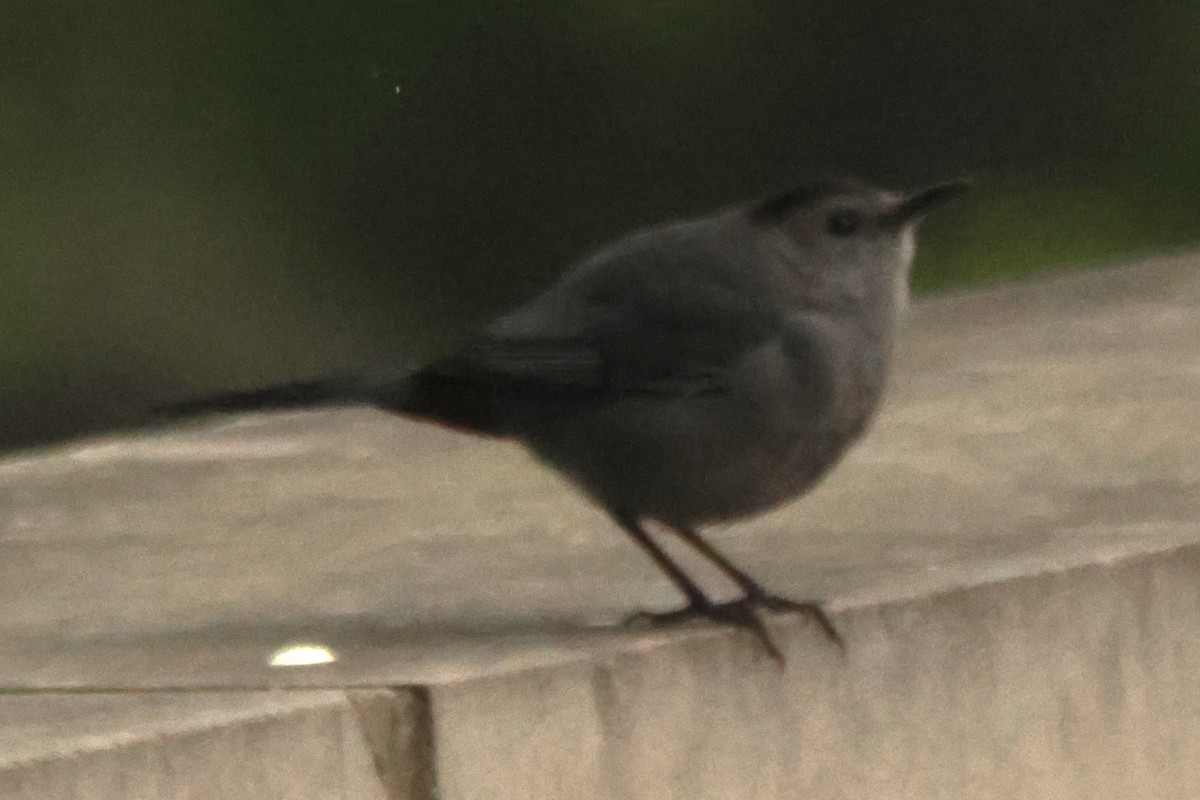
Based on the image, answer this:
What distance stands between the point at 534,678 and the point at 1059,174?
957 centimetres

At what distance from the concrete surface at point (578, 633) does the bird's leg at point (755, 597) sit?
4 centimetres

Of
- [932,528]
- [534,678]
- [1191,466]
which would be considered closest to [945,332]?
[1191,466]

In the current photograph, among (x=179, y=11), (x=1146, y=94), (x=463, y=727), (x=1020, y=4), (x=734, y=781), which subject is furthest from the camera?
(x=1020, y=4)

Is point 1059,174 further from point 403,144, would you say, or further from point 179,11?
point 179,11

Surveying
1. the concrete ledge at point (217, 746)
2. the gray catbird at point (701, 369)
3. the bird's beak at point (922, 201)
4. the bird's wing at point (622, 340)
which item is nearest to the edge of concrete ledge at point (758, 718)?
the concrete ledge at point (217, 746)

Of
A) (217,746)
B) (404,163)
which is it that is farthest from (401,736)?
(404,163)

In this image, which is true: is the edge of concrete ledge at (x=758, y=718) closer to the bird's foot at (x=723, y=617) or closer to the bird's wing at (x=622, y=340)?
the bird's foot at (x=723, y=617)

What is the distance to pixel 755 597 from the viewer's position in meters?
4.35

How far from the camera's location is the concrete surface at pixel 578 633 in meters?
3.86

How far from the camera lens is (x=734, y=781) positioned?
415 centimetres

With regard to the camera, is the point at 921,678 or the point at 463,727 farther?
the point at 921,678

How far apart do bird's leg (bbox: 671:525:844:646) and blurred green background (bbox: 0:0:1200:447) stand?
6.91m

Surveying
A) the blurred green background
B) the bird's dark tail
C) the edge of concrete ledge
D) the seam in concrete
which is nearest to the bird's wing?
the bird's dark tail

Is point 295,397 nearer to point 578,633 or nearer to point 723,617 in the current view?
point 578,633
